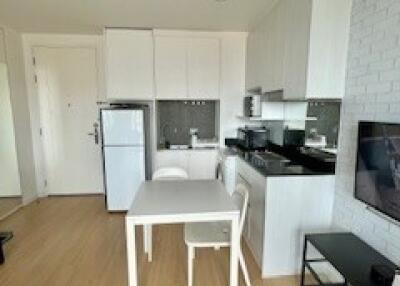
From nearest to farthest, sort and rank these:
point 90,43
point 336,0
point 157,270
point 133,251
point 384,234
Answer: point 384,234, point 133,251, point 336,0, point 157,270, point 90,43

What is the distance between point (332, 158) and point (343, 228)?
54 centimetres

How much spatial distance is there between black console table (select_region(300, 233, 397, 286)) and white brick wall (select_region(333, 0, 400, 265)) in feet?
0.21

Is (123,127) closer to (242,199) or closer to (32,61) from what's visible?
(32,61)

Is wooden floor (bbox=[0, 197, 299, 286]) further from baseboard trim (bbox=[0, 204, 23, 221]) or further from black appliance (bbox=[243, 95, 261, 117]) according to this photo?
black appliance (bbox=[243, 95, 261, 117])

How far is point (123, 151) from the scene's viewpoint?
11.5ft

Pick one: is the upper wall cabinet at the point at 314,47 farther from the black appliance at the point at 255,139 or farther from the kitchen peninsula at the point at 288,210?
the black appliance at the point at 255,139

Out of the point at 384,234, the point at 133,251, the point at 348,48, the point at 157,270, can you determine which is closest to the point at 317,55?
the point at 348,48

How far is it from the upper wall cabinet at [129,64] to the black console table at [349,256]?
8.81 feet

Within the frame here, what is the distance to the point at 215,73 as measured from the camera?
11.9 feet

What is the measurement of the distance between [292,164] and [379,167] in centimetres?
99

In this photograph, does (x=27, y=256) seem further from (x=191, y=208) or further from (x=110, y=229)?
(x=191, y=208)

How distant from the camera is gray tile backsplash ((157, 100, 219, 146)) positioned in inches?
158

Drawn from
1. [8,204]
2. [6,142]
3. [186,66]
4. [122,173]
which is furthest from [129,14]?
[8,204]

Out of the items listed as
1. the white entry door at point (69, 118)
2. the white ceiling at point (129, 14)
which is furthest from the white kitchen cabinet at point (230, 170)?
the white entry door at point (69, 118)
